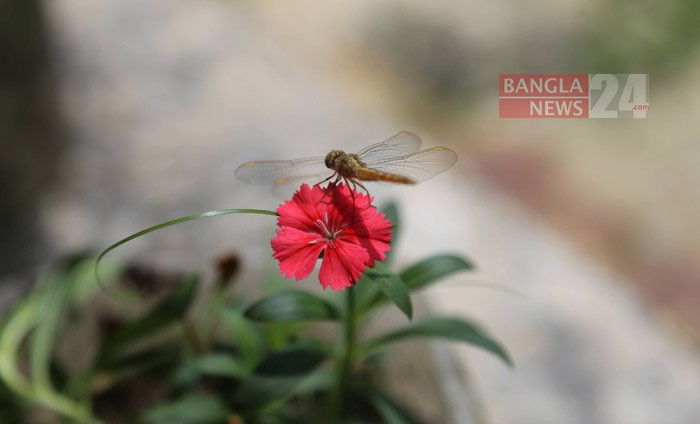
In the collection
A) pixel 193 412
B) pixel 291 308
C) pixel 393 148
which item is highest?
pixel 393 148

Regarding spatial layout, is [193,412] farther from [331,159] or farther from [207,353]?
[331,159]

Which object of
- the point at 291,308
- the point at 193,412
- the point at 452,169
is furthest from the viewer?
the point at 452,169

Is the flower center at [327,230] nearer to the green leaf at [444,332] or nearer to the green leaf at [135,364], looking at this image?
the green leaf at [444,332]

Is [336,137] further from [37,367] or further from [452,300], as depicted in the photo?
[37,367]

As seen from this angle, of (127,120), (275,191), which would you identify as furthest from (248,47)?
(275,191)

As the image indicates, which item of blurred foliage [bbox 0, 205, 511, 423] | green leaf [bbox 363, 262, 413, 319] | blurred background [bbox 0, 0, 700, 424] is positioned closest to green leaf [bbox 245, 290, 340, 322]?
blurred foliage [bbox 0, 205, 511, 423]

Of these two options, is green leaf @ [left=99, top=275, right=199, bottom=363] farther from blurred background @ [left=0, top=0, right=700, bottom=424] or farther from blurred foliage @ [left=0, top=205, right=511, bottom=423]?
blurred background @ [left=0, top=0, right=700, bottom=424]

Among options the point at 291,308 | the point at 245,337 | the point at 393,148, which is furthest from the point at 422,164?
the point at 245,337
